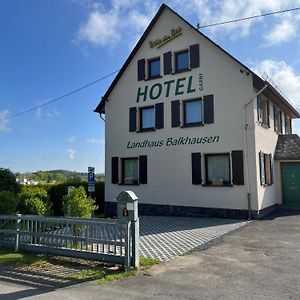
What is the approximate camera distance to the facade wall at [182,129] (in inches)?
594

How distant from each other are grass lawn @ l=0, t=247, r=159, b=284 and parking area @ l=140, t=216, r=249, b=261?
1104mm

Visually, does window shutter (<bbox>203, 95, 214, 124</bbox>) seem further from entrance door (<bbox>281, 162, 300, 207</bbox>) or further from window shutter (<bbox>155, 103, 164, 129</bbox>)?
entrance door (<bbox>281, 162, 300, 207</bbox>)

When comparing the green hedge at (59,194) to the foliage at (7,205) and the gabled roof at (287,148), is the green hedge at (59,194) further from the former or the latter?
the gabled roof at (287,148)

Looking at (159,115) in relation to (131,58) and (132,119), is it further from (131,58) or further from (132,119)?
(131,58)

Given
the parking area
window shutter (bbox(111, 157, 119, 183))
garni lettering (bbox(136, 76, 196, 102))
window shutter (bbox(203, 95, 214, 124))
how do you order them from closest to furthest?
the parking area, window shutter (bbox(203, 95, 214, 124)), garni lettering (bbox(136, 76, 196, 102)), window shutter (bbox(111, 157, 119, 183))

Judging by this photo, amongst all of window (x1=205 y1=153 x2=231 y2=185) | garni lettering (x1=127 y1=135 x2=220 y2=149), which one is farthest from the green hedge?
window (x1=205 y1=153 x2=231 y2=185)

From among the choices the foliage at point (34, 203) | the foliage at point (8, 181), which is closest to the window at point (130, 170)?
the foliage at point (8, 181)

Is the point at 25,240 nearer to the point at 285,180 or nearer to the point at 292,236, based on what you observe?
the point at 292,236

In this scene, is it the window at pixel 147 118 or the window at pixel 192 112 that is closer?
the window at pixel 192 112

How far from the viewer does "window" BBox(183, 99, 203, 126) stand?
53.3ft

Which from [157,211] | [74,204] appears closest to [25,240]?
[74,204]

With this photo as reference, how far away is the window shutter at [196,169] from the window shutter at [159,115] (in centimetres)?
245

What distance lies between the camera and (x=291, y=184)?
57.9 feet

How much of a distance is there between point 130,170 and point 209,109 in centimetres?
551
